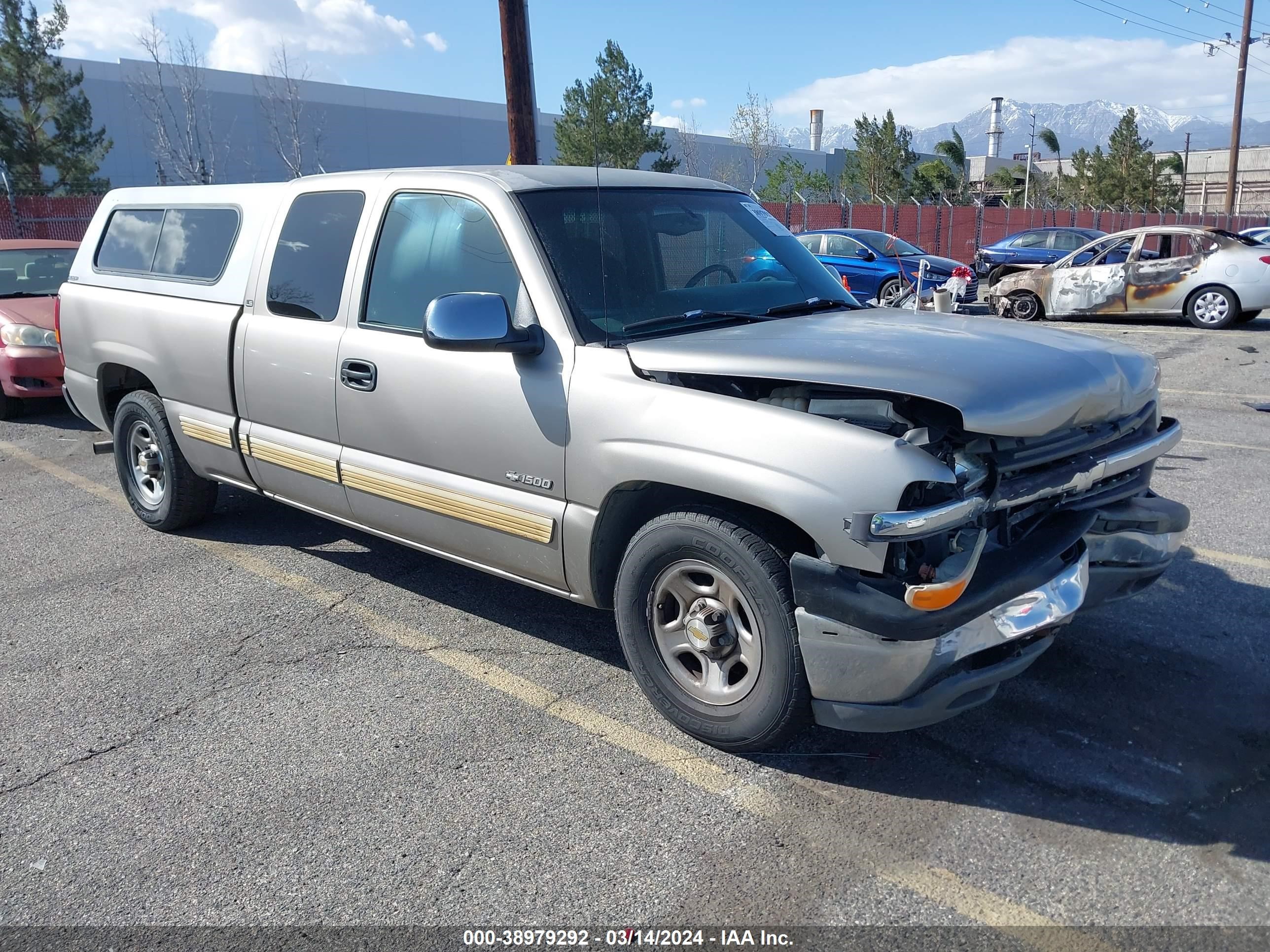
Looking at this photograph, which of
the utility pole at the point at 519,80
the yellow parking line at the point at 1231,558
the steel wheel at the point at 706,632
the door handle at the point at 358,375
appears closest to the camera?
the steel wheel at the point at 706,632

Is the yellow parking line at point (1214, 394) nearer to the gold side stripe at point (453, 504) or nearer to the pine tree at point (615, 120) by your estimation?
the gold side stripe at point (453, 504)

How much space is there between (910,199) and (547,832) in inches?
1743

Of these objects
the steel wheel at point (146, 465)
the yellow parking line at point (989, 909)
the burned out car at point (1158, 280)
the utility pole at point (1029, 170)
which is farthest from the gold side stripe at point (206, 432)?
the utility pole at point (1029, 170)

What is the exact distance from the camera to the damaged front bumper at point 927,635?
2.79 meters

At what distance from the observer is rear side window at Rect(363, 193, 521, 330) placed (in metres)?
3.78

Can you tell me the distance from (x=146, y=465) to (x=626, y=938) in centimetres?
458

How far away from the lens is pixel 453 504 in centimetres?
390

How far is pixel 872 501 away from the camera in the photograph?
2709 millimetres

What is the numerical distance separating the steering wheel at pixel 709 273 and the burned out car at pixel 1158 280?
12705mm

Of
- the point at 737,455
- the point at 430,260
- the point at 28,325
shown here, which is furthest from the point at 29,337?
the point at 737,455

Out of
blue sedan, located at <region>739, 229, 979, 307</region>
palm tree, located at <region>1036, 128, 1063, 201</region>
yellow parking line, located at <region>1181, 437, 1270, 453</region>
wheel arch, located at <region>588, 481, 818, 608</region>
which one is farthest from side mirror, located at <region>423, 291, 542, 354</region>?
palm tree, located at <region>1036, 128, 1063, 201</region>

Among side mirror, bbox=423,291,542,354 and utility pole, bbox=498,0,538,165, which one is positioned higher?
utility pole, bbox=498,0,538,165

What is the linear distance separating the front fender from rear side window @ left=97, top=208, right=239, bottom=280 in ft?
8.54

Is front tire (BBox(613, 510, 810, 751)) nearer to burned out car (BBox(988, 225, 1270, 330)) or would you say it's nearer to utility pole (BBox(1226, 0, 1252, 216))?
burned out car (BBox(988, 225, 1270, 330))
